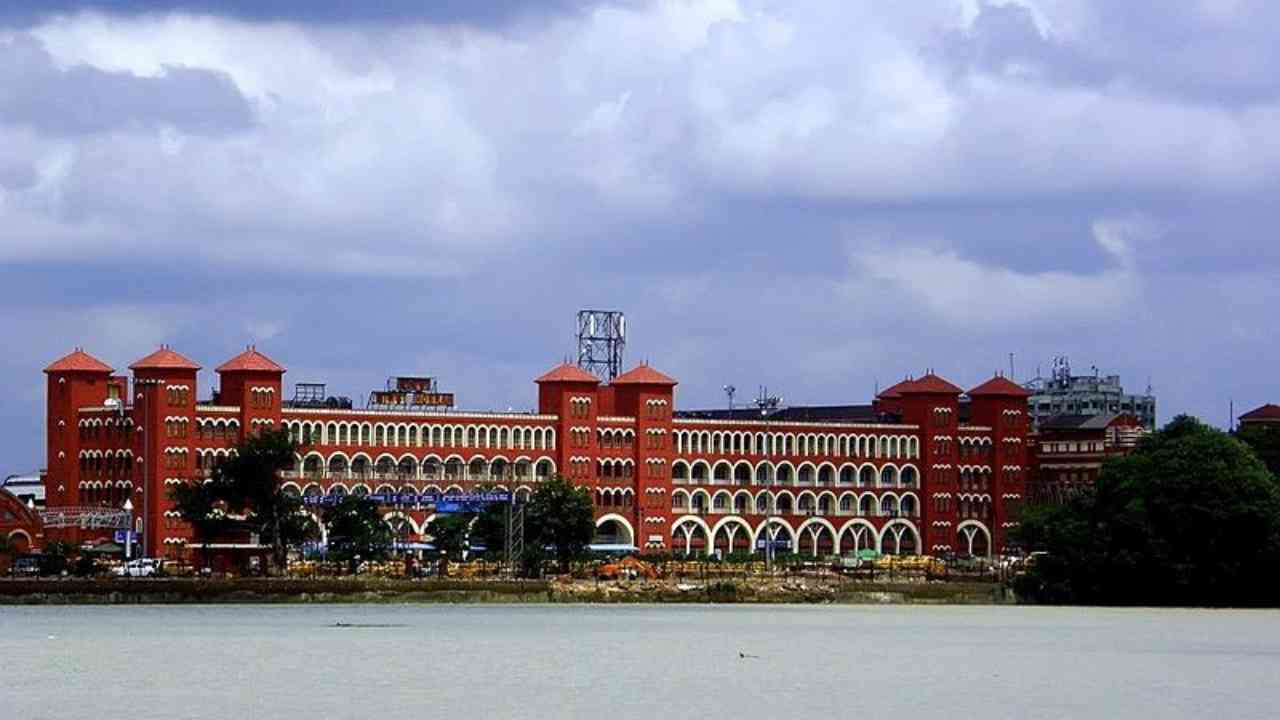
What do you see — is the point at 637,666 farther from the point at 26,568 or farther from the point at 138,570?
the point at 26,568

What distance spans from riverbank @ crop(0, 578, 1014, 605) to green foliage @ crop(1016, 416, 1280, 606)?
59.4ft

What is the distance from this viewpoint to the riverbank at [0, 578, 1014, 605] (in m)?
182

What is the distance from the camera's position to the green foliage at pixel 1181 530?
6722 inches

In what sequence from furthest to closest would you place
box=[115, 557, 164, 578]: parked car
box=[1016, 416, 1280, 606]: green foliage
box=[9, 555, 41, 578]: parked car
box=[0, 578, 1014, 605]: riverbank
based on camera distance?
box=[115, 557, 164, 578]: parked car → box=[9, 555, 41, 578]: parked car → box=[0, 578, 1014, 605]: riverbank → box=[1016, 416, 1280, 606]: green foliage

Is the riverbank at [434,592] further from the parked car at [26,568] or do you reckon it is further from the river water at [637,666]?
the river water at [637,666]

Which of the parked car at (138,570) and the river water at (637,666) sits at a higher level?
the parked car at (138,570)

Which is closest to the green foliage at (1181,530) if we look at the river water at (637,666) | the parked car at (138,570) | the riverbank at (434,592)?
the river water at (637,666)

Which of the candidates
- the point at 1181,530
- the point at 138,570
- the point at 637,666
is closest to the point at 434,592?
the point at 138,570

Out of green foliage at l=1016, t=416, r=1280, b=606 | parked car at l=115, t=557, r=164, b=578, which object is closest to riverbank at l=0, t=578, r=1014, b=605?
parked car at l=115, t=557, r=164, b=578

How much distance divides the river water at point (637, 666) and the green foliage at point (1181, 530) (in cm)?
344

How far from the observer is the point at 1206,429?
→ 179625mm

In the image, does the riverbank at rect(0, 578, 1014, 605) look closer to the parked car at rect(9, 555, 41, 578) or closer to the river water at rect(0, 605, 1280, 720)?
the parked car at rect(9, 555, 41, 578)

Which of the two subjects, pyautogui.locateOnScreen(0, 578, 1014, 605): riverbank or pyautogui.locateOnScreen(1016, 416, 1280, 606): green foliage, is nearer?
pyautogui.locateOnScreen(1016, 416, 1280, 606): green foliage

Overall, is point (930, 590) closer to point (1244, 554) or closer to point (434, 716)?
point (1244, 554)
